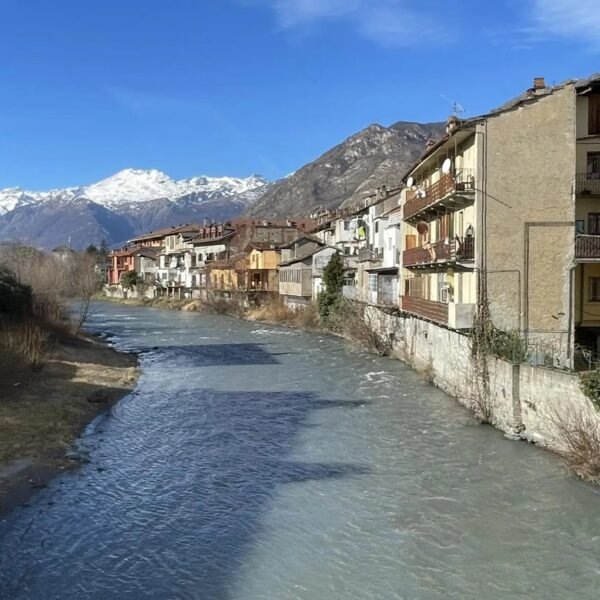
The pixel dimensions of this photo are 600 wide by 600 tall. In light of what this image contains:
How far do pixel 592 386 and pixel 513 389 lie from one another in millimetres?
3526

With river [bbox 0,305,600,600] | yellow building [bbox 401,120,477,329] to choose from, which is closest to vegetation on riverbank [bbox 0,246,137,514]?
river [bbox 0,305,600,600]

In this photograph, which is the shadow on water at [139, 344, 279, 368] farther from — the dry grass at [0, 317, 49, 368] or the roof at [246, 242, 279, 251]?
the roof at [246, 242, 279, 251]

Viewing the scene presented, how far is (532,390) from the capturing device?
57.3 feet

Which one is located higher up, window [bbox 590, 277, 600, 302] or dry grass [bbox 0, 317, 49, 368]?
window [bbox 590, 277, 600, 302]

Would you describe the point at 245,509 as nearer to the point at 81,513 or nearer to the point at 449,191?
the point at 81,513

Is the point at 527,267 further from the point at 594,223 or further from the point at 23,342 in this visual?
the point at 23,342

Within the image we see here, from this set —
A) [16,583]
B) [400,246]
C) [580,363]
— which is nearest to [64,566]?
[16,583]

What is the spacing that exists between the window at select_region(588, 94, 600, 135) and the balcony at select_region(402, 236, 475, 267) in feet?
19.6

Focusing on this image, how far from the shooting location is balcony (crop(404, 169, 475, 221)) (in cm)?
2392

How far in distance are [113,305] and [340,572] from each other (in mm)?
93337

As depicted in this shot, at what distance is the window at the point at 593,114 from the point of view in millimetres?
24203

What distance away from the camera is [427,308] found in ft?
93.3

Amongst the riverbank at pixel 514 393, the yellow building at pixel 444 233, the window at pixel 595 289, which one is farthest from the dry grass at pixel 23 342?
the window at pixel 595 289

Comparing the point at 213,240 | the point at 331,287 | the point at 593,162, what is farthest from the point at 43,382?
the point at 213,240
